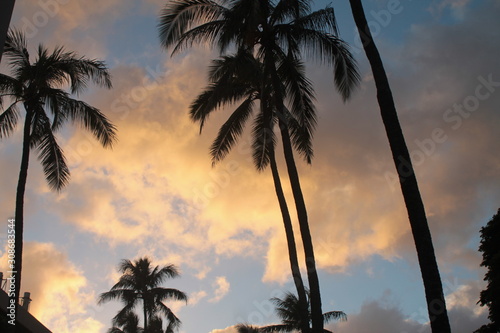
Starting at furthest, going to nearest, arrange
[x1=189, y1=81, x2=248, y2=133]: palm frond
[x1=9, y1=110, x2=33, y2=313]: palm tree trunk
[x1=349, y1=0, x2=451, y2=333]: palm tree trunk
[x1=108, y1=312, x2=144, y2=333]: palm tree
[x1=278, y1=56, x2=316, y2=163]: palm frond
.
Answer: [x1=108, y1=312, x2=144, y2=333]: palm tree
[x1=189, y1=81, x2=248, y2=133]: palm frond
[x1=278, y1=56, x2=316, y2=163]: palm frond
[x1=9, y1=110, x2=33, y2=313]: palm tree trunk
[x1=349, y1=0, x2=451, y2=333]: palm tree trunk

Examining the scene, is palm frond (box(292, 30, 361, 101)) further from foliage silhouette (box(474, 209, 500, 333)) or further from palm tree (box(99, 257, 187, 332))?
palm tree (box(99, 257, 187, 332))

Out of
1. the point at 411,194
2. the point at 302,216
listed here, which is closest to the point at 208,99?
the point at 302,216

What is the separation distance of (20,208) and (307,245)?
8.36 m

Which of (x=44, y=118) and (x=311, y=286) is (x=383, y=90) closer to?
(x=311, y=286)

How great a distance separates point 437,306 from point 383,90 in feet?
13.3

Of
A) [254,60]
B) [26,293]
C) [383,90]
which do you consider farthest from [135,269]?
[383,90]

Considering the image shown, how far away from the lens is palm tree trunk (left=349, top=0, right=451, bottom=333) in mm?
6805

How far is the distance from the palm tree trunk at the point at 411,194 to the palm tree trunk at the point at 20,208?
10.2 m

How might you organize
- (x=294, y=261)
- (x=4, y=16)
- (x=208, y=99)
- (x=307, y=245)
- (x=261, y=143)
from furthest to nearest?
(x=261, y=143)
(x=208, y=99)
(x=294, y=261)
(x=307, y=245)
(x=4, y=16)

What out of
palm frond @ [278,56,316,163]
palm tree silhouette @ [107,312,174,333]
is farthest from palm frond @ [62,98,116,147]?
palm tree silhouette @ [107,312,174,333]

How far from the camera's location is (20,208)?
1330 cm

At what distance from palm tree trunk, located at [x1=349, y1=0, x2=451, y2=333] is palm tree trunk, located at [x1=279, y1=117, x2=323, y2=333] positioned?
192 inches

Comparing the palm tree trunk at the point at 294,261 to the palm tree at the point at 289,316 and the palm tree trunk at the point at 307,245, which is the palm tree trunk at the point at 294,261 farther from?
the palm tree at the point at 289,316

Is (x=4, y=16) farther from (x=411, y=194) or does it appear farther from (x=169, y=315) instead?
(x=169, y=315)
